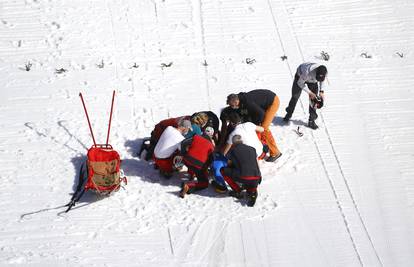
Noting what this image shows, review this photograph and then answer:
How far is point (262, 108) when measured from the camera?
31.2ft

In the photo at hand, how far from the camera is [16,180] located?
9.06 m

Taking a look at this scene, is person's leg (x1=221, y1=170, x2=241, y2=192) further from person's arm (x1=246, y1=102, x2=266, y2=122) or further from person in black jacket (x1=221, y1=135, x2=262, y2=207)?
person's arm (x1=246, y1=102, x2=266, y2=122)

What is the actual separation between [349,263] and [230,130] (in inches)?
107

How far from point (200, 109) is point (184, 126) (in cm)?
202

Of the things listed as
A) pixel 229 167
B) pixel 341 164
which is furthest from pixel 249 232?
pixel 341 164

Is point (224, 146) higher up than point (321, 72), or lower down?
lower down

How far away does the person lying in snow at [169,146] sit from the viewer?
29.0 feet

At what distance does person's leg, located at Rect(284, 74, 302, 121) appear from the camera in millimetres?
10156

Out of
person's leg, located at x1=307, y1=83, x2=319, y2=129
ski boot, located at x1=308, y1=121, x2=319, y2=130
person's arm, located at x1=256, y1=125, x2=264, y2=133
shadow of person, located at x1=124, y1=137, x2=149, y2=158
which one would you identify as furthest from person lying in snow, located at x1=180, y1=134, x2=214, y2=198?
ski boot, located at x1=308, y1=121, x2=319, y2=130

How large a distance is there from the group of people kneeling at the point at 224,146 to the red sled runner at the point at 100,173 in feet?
2.13

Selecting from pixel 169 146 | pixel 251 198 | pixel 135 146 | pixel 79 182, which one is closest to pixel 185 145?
pixel 169 146

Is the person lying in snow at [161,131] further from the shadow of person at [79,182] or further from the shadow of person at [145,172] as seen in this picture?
the shadow of person at [79,182]

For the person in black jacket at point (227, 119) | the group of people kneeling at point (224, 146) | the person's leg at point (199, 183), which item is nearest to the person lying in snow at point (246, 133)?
the group of people kneeling at point (224, 146)

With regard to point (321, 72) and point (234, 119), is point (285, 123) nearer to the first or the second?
point (321, 72)
